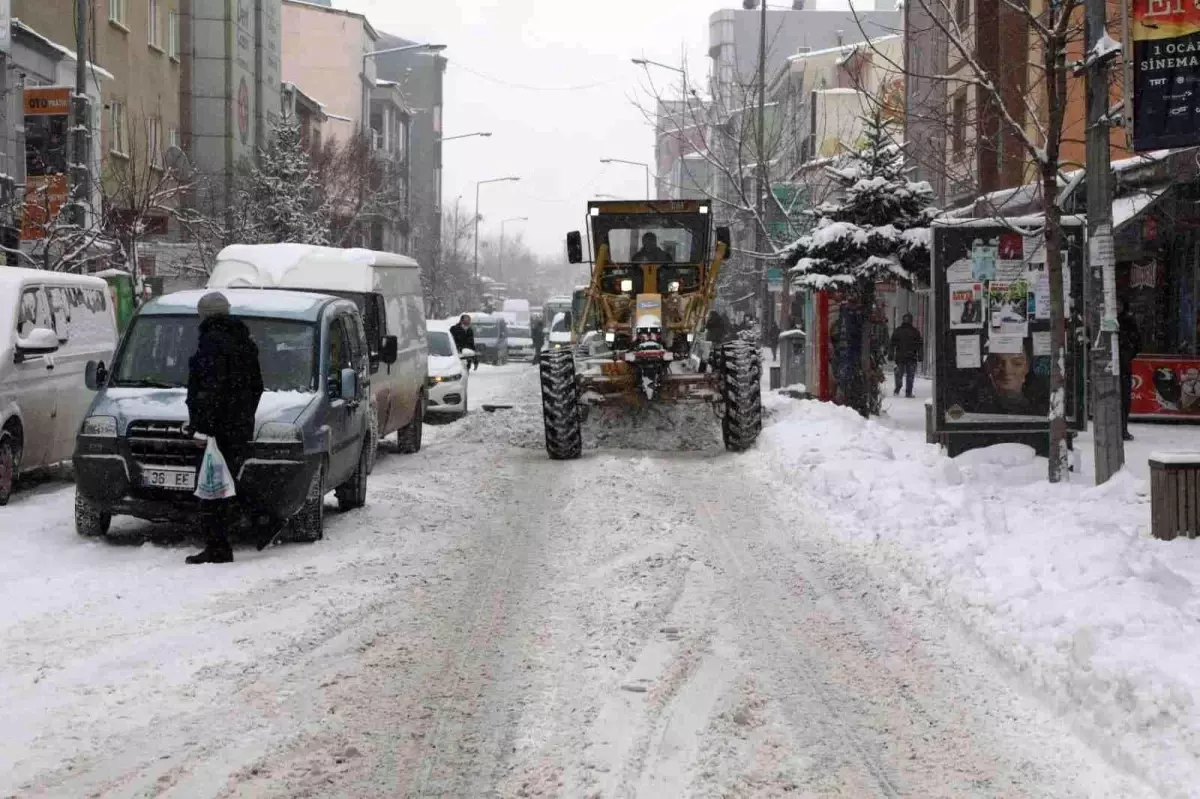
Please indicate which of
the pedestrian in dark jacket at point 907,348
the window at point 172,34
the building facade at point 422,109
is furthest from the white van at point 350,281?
the building facade at point 422,109

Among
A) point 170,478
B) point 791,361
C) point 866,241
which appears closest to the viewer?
point 170,478

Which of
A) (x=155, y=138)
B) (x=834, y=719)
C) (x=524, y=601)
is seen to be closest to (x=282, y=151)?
(x=155, y=138)

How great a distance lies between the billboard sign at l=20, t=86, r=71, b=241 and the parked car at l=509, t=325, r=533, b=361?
29316 millimetres

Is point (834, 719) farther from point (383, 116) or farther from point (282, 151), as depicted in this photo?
point (383, 116)

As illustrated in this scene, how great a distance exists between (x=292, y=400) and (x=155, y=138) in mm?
27928

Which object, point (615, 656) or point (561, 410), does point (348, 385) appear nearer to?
point (615, 656)

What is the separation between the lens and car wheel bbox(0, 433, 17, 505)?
1259 centimetres

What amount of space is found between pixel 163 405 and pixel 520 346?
149 feet

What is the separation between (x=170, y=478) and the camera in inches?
403

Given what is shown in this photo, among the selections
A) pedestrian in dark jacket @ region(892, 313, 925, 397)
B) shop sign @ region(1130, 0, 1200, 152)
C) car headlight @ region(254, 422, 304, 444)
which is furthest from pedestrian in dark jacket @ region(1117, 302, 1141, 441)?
car headlight @ region(254, 422, 304, 444)

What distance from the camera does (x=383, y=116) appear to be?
3501 inches

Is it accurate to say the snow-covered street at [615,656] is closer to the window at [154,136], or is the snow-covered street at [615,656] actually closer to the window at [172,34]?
the window at [154,136]

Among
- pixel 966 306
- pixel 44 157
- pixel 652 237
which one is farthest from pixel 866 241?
pixel 44 157

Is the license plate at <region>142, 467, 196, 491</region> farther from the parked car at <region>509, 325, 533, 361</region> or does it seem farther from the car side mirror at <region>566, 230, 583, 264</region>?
the parked car at <region>509, 325, 533, 361</region>
